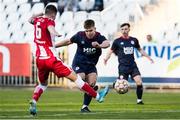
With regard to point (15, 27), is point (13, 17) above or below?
above

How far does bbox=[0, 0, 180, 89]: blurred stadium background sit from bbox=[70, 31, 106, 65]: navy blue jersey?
39.5ft

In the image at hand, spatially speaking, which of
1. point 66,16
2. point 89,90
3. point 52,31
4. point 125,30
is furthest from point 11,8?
point 52,31

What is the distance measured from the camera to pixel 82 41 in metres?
17.4

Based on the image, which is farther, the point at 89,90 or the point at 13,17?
the point at 13,17

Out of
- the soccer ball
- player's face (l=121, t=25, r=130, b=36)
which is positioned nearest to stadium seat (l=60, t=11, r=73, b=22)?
player's face (l=121, t=25, r=130, b=36)

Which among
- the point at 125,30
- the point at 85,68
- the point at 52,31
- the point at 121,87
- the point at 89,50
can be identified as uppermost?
the point at 125,30

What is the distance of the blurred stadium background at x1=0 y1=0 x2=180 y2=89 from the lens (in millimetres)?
29766

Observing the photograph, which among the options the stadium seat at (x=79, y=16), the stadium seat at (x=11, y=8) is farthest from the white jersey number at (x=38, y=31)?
the stadium seat at (x=11, y=8)

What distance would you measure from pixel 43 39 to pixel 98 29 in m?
16.0

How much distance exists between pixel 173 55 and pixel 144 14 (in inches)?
94.8

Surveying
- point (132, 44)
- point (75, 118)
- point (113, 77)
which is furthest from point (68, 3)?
point (75, 118)

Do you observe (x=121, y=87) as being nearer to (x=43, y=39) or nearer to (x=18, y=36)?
(x=43, y=39)

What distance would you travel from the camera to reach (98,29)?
3120cm

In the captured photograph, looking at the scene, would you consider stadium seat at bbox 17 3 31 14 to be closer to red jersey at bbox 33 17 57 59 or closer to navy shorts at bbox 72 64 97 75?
navy shorts at bbox 72 64 97 75
